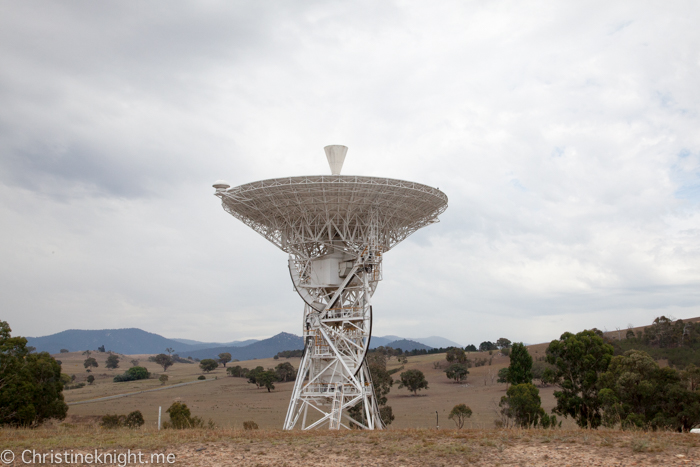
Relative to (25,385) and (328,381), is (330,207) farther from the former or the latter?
(25,385)

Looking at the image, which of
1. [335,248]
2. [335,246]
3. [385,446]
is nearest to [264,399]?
[335,248]

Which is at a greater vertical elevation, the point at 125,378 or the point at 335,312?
the point at 335,312

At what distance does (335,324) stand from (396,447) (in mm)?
18174

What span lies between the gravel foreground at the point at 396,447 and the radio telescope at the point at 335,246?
14227 mm

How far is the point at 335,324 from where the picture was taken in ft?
102

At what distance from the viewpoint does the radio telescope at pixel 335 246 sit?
1105 inches

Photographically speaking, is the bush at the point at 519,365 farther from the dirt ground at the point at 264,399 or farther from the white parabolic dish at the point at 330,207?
the white parabolic dish at the point at 330,207

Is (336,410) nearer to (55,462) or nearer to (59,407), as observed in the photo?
(55,462)

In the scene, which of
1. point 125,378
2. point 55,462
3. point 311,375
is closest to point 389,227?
point 311,375

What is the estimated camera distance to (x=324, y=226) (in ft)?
96.7

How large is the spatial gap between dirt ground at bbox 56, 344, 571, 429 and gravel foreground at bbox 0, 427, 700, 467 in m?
27.6

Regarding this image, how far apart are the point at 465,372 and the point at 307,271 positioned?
66550 millimetres

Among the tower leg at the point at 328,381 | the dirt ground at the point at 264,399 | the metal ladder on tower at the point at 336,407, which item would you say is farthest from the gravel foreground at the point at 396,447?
the dirt ground at the point at 264,399

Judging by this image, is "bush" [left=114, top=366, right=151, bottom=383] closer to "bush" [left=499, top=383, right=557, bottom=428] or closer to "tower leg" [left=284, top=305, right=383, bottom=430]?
"tower leg" [left=284, top=305, right=383, bottom=430]
